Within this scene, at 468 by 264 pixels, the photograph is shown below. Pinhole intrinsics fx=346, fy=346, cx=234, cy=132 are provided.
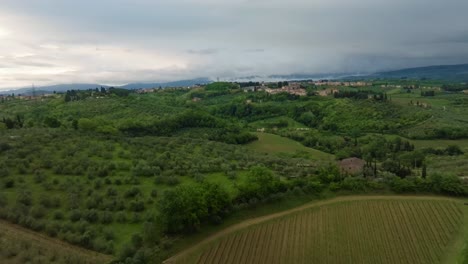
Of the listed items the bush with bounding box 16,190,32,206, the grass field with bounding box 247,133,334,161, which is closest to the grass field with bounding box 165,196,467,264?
the bush with bounding box 16,190,32,206

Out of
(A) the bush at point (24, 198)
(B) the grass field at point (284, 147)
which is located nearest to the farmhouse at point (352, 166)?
Result: (B) the grass field at point (284, 147)

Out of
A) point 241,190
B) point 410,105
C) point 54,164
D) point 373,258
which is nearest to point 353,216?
point 373,258

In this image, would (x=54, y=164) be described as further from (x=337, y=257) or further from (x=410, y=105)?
(x=410, y=105)

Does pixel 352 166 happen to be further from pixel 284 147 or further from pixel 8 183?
pixel 8 183

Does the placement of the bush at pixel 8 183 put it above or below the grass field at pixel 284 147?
above

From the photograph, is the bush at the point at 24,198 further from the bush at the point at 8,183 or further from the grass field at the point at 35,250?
the bush at the point at 8,183

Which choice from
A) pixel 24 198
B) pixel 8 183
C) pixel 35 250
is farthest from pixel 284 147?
pixel 35 250
